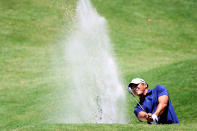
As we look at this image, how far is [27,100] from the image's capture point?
13.1 metres

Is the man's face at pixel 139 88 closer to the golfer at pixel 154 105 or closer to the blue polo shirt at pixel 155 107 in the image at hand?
the golfer at pixel 154 105

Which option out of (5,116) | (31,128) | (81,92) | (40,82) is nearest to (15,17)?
(40,82)

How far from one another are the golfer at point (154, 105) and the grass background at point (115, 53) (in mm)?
224

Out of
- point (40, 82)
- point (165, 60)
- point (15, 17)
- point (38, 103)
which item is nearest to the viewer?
point (38, 103)

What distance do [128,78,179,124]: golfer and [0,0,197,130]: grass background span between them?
224 millimetres

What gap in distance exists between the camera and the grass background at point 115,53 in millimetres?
11445

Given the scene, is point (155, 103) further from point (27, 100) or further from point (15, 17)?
point (15, 17)

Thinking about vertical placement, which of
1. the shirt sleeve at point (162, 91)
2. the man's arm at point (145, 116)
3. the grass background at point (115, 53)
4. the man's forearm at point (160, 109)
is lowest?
the grass background at point (115, 53)

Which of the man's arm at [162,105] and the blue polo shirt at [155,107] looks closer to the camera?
the man's arm at [162,105]

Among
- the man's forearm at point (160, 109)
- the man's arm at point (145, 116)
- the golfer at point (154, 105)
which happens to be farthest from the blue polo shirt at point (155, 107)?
the man's forearm at point (160, 109)

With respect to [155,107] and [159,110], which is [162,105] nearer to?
[159,110]

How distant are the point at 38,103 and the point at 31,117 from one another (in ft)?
4.66

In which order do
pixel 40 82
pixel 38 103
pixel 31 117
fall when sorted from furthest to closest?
pixel 40 82
pixel 38 103
pixel 31 117

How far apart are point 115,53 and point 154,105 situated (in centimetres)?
1438
